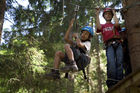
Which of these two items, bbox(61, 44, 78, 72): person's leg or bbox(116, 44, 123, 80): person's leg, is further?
bbox(61, 44, 78, 72): person's leg

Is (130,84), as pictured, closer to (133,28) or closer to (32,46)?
(133,28)

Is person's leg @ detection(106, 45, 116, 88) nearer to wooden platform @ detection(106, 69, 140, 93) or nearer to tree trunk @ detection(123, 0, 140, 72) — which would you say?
tree trunk @ detection(123, 0, 140, 72)

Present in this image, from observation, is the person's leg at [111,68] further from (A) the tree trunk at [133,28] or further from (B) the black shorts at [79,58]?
(B) the black shorts at [79,58]

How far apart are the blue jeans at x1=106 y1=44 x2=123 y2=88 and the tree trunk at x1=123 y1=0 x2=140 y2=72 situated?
0.71 ft

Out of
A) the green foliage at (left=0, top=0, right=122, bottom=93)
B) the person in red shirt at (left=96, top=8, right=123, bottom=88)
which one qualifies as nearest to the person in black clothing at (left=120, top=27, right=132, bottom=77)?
the person in red shirt at (left=96, top=8, right=123, bottom=88)

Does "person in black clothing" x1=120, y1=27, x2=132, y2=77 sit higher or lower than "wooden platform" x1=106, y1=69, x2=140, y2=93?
higher

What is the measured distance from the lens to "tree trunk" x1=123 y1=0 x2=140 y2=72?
136 inches

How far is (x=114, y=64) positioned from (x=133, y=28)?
766 mm

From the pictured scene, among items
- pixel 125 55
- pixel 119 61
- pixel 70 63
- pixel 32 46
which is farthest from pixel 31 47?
pixel 119 61

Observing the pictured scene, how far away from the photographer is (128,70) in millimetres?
3934

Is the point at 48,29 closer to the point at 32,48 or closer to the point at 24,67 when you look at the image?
the point at 32,48

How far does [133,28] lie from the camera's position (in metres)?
3.69

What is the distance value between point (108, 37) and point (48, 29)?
5.50 m

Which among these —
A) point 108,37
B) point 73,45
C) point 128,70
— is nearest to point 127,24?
point 108,37
